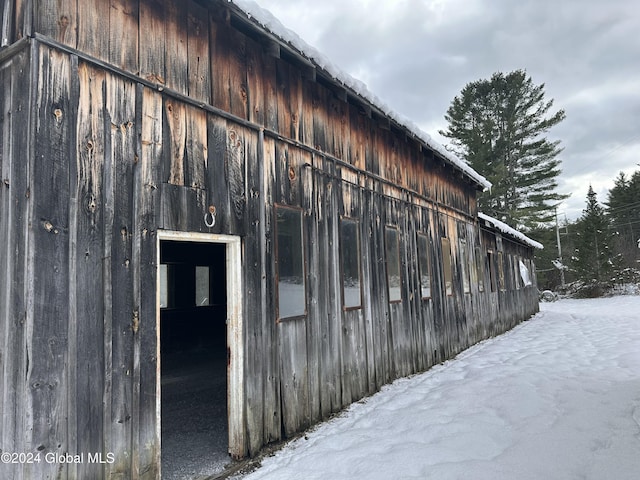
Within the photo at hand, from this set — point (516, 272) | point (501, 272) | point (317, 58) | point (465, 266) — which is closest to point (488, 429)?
A: point (317, 58)

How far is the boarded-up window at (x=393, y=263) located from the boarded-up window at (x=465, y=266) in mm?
3720

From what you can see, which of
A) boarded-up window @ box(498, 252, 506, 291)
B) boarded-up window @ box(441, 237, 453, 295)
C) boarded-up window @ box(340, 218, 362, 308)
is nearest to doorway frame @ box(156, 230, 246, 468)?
boarded-up window @ box(340, 218, 362, 308)

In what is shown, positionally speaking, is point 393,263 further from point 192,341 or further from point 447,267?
point 192,341

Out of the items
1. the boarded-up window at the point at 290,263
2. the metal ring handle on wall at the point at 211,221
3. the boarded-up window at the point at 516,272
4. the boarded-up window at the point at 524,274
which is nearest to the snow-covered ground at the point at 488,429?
the boarded-up window at the point at 290,263

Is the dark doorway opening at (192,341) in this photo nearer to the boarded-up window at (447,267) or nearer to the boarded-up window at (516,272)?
the boarded-up window at (447,267)

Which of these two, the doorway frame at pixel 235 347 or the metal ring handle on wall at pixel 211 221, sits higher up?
the metal ring handle on wall at pixel 211 221

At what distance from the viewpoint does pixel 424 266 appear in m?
7.98

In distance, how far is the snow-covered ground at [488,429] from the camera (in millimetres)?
3363

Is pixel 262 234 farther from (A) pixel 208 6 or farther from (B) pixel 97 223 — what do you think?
(A) pixel 208 6

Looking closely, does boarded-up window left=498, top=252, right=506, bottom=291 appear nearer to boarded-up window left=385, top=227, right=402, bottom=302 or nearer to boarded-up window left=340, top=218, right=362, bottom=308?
boarded-up window left=385, top=227, right=402, bottom=302

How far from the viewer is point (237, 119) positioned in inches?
153

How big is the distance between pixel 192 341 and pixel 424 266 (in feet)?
18.3

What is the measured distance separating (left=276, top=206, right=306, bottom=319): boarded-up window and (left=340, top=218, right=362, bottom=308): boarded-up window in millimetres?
926

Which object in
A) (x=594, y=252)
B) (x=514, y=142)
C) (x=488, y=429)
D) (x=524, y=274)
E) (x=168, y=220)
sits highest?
(x=514, y=142)
